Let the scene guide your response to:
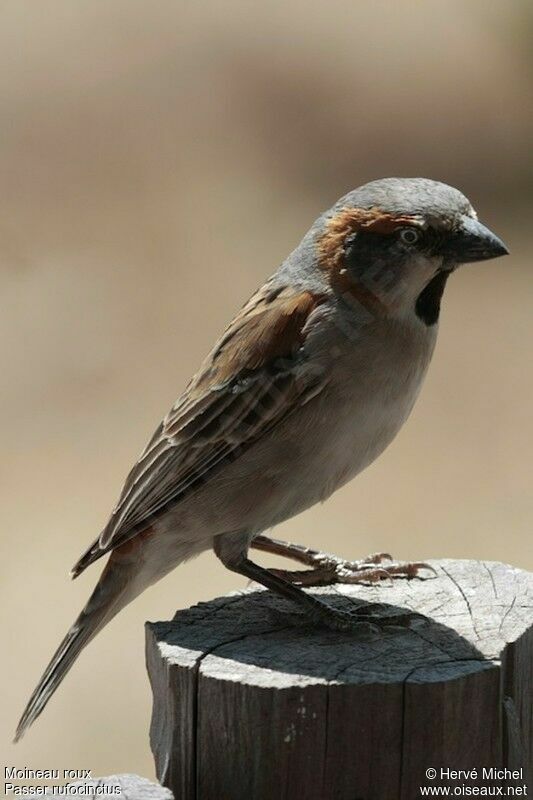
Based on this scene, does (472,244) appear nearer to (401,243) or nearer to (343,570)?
(401,243)

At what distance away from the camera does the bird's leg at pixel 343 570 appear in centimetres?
512

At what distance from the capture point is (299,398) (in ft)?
15.7

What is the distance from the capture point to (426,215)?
4.68m

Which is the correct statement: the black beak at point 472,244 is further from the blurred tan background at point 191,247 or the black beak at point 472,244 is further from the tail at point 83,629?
the blurred tan background at point 191,247

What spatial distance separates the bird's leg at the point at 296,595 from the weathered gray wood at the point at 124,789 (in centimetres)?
106

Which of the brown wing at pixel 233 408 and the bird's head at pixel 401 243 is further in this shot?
the brown wing at pixel 233 408

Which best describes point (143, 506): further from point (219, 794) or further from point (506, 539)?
point (506, 539)

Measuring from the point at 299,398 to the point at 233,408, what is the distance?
240 millimetres

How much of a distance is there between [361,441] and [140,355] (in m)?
8.16

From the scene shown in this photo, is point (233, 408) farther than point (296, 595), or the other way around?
point (233, 408)

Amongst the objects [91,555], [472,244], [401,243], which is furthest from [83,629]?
[472,244]

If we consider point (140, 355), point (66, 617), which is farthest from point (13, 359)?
point (66, 617)

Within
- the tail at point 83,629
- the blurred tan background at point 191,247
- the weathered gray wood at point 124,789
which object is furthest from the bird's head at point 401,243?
the blurred tan background at point 191,247

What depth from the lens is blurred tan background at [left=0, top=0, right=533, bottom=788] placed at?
31.2ft
